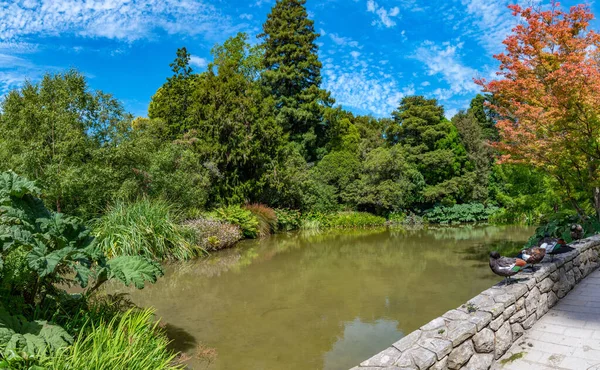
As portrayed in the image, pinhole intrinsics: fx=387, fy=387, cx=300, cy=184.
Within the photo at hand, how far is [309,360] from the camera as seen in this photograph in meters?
4.20

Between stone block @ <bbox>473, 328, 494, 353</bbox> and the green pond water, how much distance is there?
153 cm

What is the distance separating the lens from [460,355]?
2.75 metres

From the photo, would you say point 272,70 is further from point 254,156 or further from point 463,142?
point 463,142

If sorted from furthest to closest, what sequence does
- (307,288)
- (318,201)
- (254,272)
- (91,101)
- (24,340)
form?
(318,201), (91,101), (254,272), (307,288), (24,340)

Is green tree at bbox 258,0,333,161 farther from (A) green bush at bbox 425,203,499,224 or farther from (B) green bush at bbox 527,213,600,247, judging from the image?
(B) green bush at bbox 527,213,600,247

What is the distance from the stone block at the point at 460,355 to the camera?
8.78 ft

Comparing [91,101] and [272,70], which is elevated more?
[272,70]

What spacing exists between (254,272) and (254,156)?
657 cm

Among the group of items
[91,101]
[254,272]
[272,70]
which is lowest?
[254,272]

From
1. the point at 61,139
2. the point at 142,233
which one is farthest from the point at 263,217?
the point at 61,139

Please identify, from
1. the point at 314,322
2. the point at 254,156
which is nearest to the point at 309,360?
the point at 314,322

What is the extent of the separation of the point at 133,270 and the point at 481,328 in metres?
2.91

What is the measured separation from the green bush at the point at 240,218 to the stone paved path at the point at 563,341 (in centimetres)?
953

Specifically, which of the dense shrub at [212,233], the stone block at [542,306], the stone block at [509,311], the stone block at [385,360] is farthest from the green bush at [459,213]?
the stone block at [385,360]
